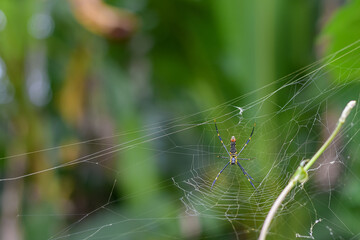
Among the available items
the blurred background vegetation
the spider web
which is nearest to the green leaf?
the spider web

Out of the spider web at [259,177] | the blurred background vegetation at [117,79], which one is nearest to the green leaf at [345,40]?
the spider web at [259,177]

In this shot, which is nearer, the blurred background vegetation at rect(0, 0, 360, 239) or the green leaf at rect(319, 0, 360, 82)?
the green leaf at rect(319, 0, 360, 82)

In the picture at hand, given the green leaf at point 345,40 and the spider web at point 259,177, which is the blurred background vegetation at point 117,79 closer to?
the spider web at point 259,177

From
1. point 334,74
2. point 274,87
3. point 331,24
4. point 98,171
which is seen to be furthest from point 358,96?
point 98,171

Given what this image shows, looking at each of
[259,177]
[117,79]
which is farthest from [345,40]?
[117,79]

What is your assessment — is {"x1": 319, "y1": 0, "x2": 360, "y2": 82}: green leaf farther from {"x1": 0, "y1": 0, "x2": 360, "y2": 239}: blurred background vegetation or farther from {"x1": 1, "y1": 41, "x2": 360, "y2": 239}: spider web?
{"x1": 0, "y1": 0, "x2": 360, "y2": 239}: blurred background vegetation

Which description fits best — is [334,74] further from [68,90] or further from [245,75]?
[68,90]

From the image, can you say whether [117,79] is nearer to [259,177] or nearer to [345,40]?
[259,177]
